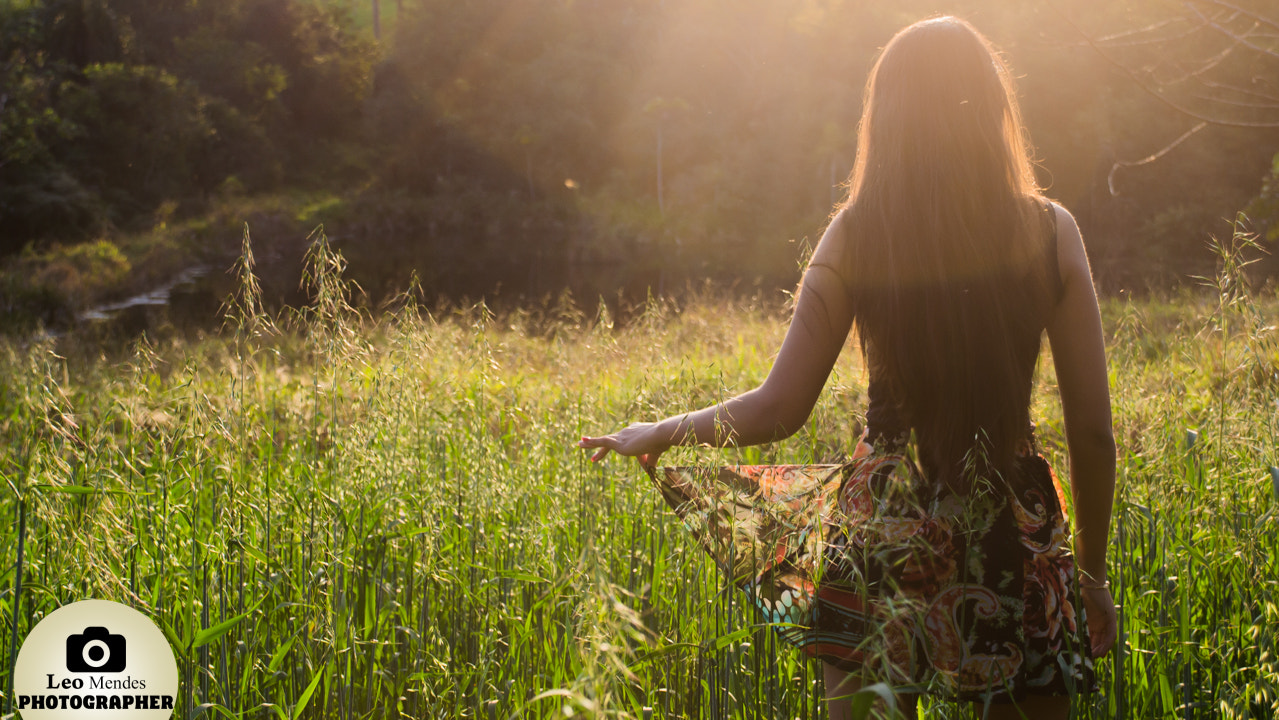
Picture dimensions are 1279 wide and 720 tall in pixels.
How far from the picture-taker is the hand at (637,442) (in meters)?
1.66

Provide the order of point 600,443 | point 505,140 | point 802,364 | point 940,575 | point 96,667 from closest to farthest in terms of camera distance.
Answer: point 940,575
point 802,364
point 600,443
point 96,667
point 505,140

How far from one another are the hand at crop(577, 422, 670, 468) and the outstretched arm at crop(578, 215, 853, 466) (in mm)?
74

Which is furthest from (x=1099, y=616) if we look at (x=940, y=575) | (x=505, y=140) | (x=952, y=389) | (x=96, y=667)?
(x=505, y=140)

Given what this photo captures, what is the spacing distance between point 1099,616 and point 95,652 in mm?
2185

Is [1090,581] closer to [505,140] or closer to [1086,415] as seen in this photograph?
[1086,415]

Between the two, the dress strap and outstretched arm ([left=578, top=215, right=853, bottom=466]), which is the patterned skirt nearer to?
outstretched arm ([left=578, top=215, right=853, bottom=466])

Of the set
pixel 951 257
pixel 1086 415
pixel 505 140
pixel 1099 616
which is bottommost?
pixel 1099 616

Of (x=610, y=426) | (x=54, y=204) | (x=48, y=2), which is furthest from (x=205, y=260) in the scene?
(x=610, y=426)

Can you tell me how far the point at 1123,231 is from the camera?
30828 mm

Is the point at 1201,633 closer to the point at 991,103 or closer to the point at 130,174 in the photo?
the point at 991,103

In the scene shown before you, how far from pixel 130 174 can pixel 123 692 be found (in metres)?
49.3

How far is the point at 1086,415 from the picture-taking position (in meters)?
1.54

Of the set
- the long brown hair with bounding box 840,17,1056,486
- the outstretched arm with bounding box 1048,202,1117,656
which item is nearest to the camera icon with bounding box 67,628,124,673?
the long brown hair with bounding box 840,17,1056,486

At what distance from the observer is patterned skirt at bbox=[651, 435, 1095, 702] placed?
1.45 m
